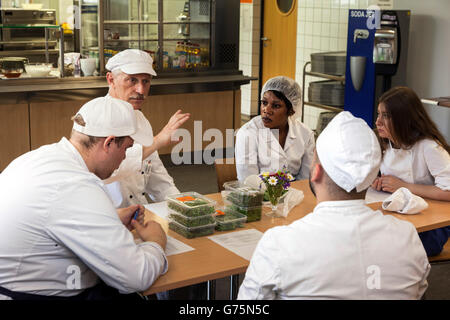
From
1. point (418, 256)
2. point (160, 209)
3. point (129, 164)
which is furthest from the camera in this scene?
point (129, 164)

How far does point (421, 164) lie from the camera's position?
3279 mm

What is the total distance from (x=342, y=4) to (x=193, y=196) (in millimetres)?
5767

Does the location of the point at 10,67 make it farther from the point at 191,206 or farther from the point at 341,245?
the point at 341,245

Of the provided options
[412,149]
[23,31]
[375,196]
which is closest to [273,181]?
[375,196]

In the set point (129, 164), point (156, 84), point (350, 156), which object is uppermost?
point (350, 156)

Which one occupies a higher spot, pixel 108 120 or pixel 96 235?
pixel 108 120

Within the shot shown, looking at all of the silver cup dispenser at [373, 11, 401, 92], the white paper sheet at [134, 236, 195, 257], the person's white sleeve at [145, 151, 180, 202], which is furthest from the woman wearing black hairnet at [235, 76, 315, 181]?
the silver cup dispenser at [373, 11, 401, 92]

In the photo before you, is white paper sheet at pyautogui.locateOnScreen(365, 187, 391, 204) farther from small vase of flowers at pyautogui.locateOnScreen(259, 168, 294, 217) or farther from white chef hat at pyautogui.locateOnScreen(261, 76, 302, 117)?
white chef hat at pyautogui.locateOnScreen(261, 76, 302, 117)

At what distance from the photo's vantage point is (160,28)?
676 centimetres

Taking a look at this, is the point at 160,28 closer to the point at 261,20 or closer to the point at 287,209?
the point at 261,20

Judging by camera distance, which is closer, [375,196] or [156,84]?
[375,196]

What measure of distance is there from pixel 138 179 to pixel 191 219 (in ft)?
2.44

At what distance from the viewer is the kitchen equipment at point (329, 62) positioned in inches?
297
